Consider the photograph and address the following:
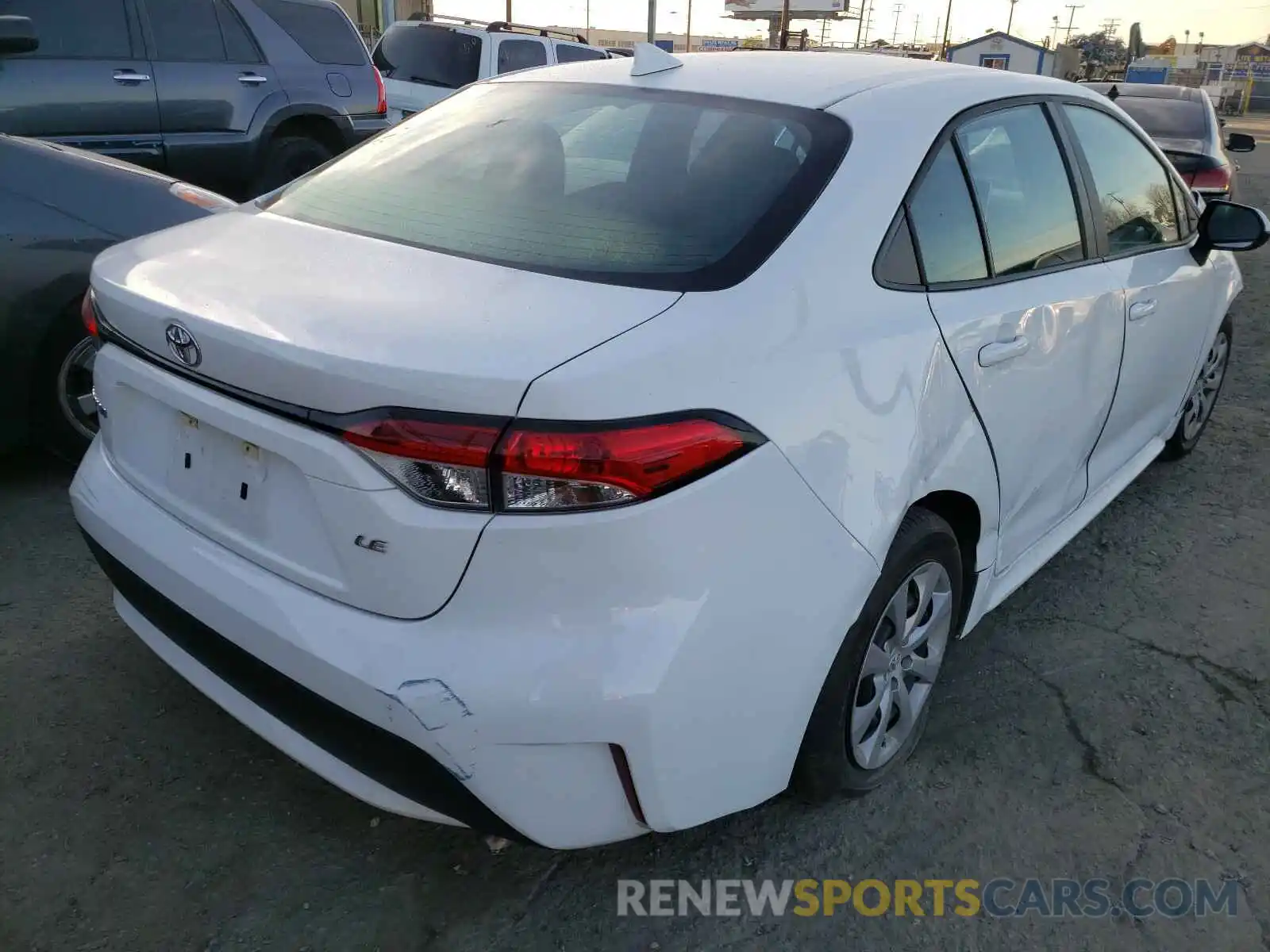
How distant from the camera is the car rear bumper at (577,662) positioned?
5.52 ft

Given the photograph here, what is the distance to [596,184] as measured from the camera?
2.37 meters

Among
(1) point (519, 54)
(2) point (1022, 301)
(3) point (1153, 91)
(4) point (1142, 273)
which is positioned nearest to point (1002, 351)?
(2) point (1022, 301)

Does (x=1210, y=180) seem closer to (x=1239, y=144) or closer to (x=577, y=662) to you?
(x=1239, y=144)

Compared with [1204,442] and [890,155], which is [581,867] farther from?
[1204,442]

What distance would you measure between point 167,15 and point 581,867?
661 cm

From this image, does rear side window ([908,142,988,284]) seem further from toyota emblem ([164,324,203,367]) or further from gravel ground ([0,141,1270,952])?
toyota emblem ([164,324,203,367])

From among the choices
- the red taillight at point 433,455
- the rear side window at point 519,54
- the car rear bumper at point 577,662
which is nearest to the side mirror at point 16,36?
the car rear bumper at point 577,662

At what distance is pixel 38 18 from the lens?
6.23 meters

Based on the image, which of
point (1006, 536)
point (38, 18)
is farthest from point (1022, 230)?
point (38, 18)

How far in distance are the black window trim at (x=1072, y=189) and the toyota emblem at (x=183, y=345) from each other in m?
1.34

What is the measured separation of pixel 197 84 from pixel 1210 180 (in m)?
7.30

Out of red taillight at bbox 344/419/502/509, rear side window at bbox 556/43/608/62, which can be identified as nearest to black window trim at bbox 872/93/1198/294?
red taillight at bbox 344/419/502/509

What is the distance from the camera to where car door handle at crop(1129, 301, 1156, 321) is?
323 centimetres

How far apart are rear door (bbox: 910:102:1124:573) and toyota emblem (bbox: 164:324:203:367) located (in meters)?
1.52
